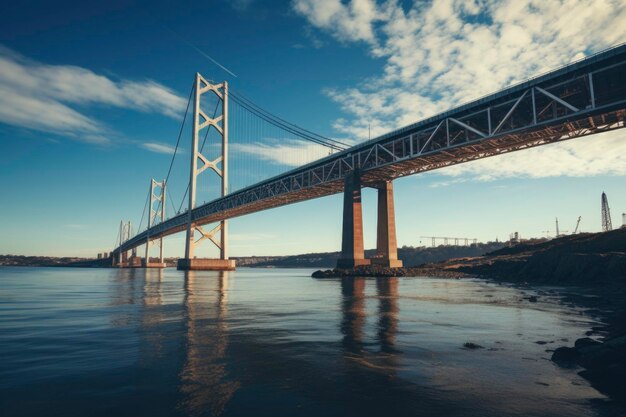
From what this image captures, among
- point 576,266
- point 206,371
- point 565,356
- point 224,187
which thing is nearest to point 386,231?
point 576,266

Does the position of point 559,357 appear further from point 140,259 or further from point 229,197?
point 140,259

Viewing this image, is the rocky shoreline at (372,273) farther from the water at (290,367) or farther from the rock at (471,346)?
the rock at (471,346)

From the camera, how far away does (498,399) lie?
5.55m

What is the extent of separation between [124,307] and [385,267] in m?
37.9

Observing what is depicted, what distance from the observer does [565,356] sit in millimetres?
7699

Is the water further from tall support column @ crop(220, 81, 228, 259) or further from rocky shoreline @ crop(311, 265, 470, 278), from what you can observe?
tall support column @ crop(220, 81, 228, 259)

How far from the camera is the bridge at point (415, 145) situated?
102ft

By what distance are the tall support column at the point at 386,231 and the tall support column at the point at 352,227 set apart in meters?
3.94

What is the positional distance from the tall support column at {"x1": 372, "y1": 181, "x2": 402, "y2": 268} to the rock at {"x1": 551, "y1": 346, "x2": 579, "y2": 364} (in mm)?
44354

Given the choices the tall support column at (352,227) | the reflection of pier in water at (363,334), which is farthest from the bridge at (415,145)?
the reflection of pier in water at (363,334)

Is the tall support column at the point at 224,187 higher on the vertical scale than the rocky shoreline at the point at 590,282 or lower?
higher

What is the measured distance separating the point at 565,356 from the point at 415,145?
4344 cm

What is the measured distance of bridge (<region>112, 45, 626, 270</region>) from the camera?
102ft

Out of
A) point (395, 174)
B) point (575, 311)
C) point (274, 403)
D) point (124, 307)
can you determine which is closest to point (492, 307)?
point (575, 311)
